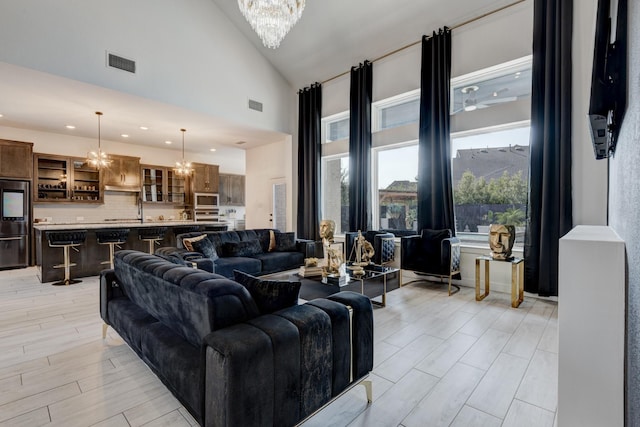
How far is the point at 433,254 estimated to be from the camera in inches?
182

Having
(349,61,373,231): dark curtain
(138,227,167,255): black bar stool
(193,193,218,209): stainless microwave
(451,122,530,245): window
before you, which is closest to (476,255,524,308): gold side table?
(451,122,530,245): window

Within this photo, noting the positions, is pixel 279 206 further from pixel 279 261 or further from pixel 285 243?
pixel 279 261

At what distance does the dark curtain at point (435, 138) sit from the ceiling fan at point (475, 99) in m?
0.29

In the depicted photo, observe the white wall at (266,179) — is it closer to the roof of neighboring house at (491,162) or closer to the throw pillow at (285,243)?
the throw pillow at (285,243)

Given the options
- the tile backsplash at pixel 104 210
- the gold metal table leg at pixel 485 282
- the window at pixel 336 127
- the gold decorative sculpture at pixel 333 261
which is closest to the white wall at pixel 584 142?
the gold metal table leg at pixel 485 282

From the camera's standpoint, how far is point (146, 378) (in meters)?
2.17

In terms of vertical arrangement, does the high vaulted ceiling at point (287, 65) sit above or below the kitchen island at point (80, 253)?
above

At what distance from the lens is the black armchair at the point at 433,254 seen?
14.1ft

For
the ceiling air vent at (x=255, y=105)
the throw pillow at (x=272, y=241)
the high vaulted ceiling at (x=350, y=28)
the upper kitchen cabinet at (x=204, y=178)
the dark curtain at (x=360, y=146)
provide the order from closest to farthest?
the high vaulted ceiling at (x=350, y=28)
the throw pillow at (x=272, y=241)
the dark curtain at (x=360, y=146)
the ceiling air vent at (x=255, y=105)
the upper kitchen cabinet at (x=204, y=178)

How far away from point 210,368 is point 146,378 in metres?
1.34

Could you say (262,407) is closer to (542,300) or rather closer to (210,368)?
(210,368)

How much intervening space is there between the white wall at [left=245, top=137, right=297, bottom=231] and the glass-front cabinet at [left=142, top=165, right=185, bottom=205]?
7.78 feet

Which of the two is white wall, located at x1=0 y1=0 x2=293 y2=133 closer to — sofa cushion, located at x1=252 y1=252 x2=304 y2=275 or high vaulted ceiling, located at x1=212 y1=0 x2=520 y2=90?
high vaulted ceiling, located at x1=212 y1=0 x2=520 y2=90

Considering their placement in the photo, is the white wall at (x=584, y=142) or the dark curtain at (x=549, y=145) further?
the dark curtain at (x=549, y=145)
